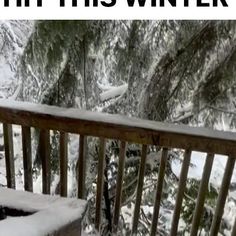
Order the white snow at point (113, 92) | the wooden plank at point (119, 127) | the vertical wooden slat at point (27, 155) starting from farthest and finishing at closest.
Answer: the white snow at point (113, 92) → the vertical wooden slat at point (27, 155) → the wooden plank at point (119, 127)

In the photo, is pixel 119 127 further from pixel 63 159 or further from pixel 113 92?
pixel 113 92

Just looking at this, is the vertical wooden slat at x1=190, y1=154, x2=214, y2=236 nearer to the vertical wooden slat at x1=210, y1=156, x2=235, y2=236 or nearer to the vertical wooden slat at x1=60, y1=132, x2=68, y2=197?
the vertical wooden slat at x1=210, y1=156, x2=235, y2=236

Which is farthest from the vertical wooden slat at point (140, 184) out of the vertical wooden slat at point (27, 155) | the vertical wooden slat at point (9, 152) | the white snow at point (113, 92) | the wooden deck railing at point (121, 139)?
the white snow at point (113, 92)

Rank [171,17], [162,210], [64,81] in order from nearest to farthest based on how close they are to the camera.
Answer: [171,17] → [64,81] → [162,210]

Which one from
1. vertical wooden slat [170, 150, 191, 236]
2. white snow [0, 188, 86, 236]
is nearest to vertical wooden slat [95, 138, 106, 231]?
vertical wooden slat [170, 150, 191, 236]

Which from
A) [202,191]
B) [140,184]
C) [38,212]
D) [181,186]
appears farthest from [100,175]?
[38,212]

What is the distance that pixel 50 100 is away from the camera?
2725mm

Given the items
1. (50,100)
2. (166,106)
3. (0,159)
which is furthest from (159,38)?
(0,159)

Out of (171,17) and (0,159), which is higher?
(171,17)

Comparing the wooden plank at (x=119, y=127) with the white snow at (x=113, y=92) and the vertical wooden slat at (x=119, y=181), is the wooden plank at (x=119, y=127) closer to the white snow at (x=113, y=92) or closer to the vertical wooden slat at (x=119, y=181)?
the vertical wooden slat at (x=119, y=181)

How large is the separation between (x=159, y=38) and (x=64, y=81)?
663 mm

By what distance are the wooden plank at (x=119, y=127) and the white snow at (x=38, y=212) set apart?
73 centimetres

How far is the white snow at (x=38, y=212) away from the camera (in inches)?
49.5

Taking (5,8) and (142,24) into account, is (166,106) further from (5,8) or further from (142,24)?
(5,8)
